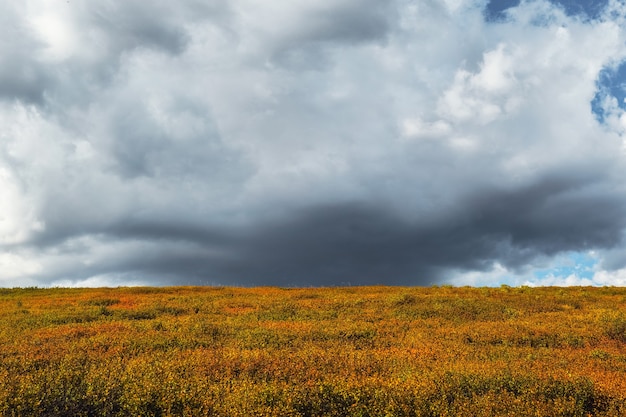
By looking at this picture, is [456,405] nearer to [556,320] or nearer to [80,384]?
[80,384]

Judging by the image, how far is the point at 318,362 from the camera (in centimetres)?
1397

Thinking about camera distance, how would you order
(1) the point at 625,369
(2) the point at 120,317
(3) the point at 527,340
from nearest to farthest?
(1) the point at 625,369 → (3) the point at 527,340 → (2) the point at 120,317

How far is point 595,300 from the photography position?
35250mm

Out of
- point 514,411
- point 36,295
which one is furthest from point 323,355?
point 36,295

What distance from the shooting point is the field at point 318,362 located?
988 centimetres

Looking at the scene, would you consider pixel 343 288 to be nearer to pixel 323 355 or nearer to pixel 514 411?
pixel 323 355

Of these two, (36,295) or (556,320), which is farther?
(36,295)

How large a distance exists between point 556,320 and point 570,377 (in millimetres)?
14748

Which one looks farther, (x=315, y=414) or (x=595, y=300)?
(x=595, y=300)

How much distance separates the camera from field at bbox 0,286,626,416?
9.88m

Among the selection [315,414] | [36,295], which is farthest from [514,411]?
[36,295]

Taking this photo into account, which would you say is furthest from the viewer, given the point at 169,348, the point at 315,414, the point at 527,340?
the point at 527,340

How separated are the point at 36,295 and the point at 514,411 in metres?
46.3

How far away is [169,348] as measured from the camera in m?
17.0
